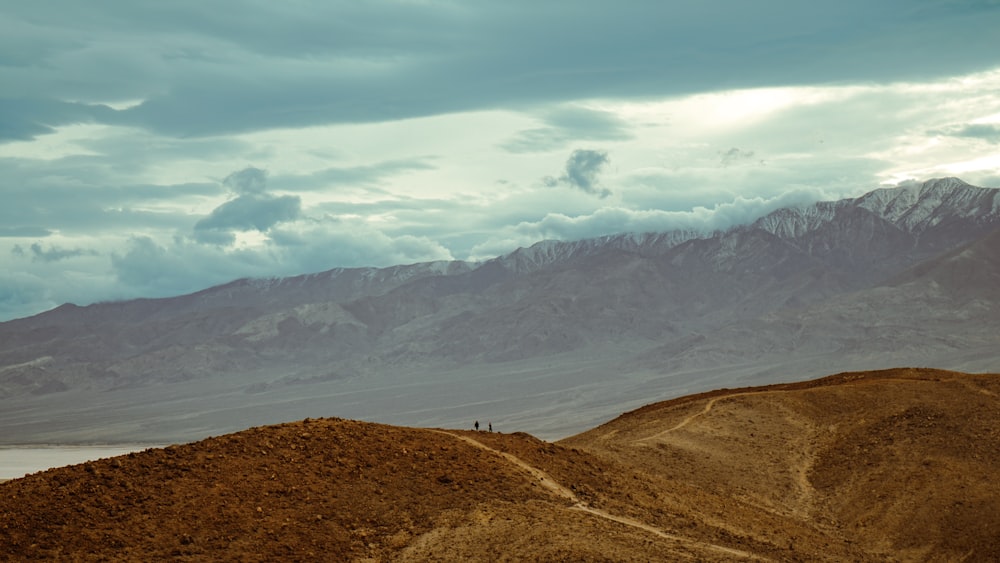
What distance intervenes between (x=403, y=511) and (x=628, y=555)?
5.77 metres

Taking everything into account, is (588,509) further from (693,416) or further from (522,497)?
(693,416)

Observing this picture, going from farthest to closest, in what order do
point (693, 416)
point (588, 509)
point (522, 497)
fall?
point (693, 416)
point (522, 497)
point (588, 509)

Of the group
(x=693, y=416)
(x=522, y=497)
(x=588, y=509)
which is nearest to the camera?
(x=588, y=509)

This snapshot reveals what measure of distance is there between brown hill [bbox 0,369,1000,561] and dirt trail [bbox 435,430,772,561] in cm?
8

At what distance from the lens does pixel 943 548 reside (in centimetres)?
2903

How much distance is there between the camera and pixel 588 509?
→ 85.0 ft

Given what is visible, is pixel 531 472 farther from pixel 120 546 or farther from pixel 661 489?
pixel 120 546

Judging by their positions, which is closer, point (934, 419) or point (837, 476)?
point (837, 476)

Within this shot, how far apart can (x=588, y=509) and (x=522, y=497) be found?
1.65 metres

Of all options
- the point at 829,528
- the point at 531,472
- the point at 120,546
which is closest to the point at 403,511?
the point at 531,472

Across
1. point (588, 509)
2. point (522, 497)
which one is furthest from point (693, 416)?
point (522, 497)

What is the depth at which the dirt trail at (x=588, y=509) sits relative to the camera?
23.7 m

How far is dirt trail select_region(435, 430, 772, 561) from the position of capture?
23.7 meters

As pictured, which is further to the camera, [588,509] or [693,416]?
[693,416]
